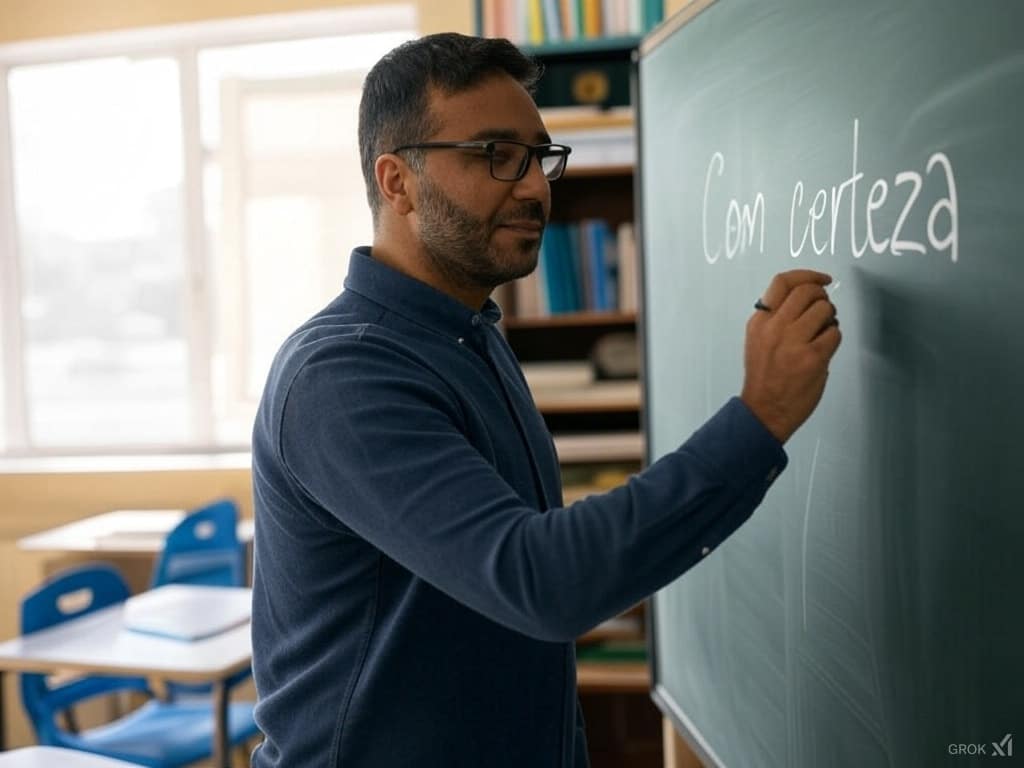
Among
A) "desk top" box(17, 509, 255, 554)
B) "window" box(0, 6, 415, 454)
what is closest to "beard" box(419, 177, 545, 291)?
"desk top" box(17, 509, 255, 554)

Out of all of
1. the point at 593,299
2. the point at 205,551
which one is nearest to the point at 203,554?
the point at 205,551

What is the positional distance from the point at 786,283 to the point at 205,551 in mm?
3121

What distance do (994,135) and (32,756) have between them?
5.47 feet

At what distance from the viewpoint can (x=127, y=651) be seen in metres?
2.70

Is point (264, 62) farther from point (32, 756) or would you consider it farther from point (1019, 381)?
point (1019, 381)

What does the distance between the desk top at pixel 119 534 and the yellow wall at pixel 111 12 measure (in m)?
1.99

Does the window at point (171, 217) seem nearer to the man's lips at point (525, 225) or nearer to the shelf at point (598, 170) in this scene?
the shelf at point (598, 170)

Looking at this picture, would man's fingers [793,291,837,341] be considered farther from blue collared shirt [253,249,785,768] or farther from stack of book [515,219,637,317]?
stack of book [515,219,637,317]

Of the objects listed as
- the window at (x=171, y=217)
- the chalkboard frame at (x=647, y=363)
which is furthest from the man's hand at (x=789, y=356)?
the window at (x=171, y=217)

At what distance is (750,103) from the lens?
122cm

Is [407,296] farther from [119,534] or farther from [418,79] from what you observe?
[119,534]

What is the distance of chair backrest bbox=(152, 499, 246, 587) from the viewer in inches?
144

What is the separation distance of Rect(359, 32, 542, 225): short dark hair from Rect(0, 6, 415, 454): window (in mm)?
3259

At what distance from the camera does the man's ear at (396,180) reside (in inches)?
44.2
